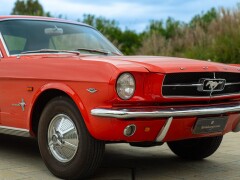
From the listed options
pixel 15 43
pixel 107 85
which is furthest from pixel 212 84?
pixel 15 43

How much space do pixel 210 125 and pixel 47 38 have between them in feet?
7.48

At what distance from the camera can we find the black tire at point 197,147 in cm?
571

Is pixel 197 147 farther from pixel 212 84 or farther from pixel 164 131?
pixel 164 131

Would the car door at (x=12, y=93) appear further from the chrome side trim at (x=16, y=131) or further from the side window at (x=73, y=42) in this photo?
the side window at (x=73, y=42)

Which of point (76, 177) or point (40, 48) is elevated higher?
point (40, 48)

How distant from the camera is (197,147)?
5.81m

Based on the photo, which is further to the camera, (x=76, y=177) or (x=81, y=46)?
(x=81, y=46)

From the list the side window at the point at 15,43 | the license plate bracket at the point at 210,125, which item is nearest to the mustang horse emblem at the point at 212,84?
the license plate bracket at the point at 210,125

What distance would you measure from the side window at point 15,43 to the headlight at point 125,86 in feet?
5.91

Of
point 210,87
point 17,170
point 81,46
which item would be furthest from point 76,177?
point 81,46

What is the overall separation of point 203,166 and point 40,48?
89.3 inches

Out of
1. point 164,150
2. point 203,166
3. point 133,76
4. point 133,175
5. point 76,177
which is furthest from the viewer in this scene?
point 164,150

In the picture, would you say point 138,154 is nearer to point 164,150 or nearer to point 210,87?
point 164,150

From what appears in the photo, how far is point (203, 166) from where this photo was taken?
5543mm
